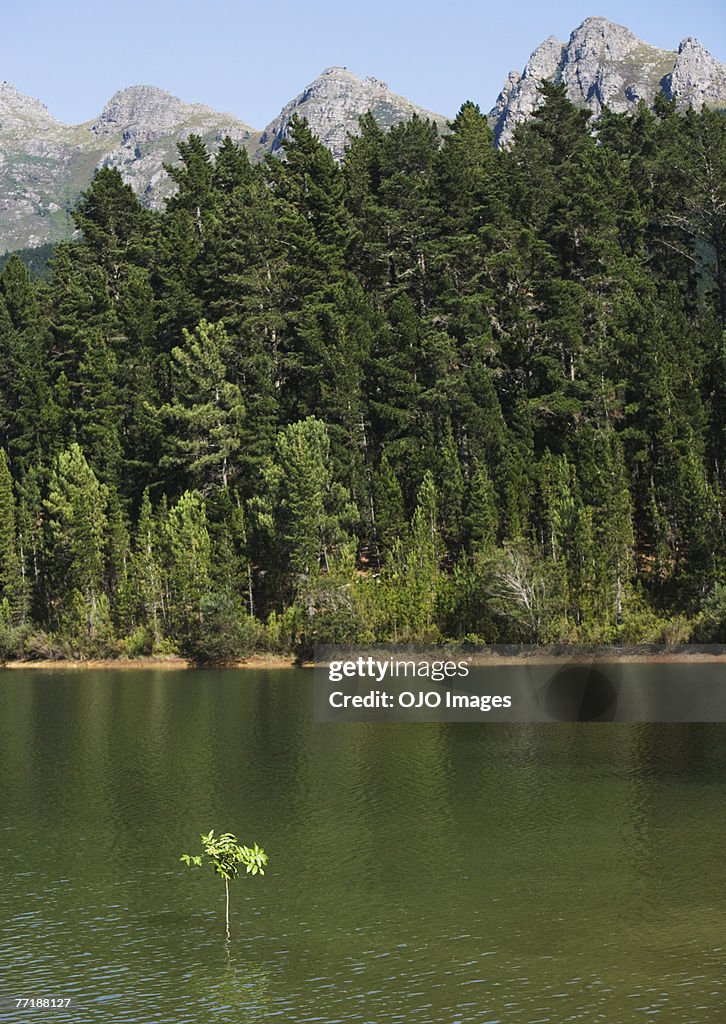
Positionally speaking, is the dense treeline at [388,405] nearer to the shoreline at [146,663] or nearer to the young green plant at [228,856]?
the shoreline at [146,663]

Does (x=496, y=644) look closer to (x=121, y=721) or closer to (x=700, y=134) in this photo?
(x=121, y=721)

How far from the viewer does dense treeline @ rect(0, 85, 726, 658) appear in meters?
84.8

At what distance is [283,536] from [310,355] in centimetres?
1881

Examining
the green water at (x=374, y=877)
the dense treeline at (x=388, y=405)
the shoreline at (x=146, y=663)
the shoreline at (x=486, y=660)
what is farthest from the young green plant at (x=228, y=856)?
the shoreline at (x=146, y=663)

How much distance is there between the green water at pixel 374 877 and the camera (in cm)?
2408

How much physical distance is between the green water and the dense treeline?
29.4 meters

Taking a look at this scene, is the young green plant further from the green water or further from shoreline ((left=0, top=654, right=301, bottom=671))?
shoreline ((left=0, top=654, right=301, bottom=671))

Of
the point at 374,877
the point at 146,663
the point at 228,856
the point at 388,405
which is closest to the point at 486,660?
the point at 388,405

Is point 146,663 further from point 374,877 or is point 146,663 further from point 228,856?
point 228,856

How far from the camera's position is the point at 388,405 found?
9631 centimetres

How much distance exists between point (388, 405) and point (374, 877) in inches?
2629

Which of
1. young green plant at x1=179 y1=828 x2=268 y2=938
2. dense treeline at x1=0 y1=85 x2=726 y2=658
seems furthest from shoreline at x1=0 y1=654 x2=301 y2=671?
young green plant at x1=179 y1=828 x2=268 y2=938

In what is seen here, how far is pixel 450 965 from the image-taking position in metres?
25.5

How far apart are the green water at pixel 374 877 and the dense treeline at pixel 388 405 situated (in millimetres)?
Result: 29411
